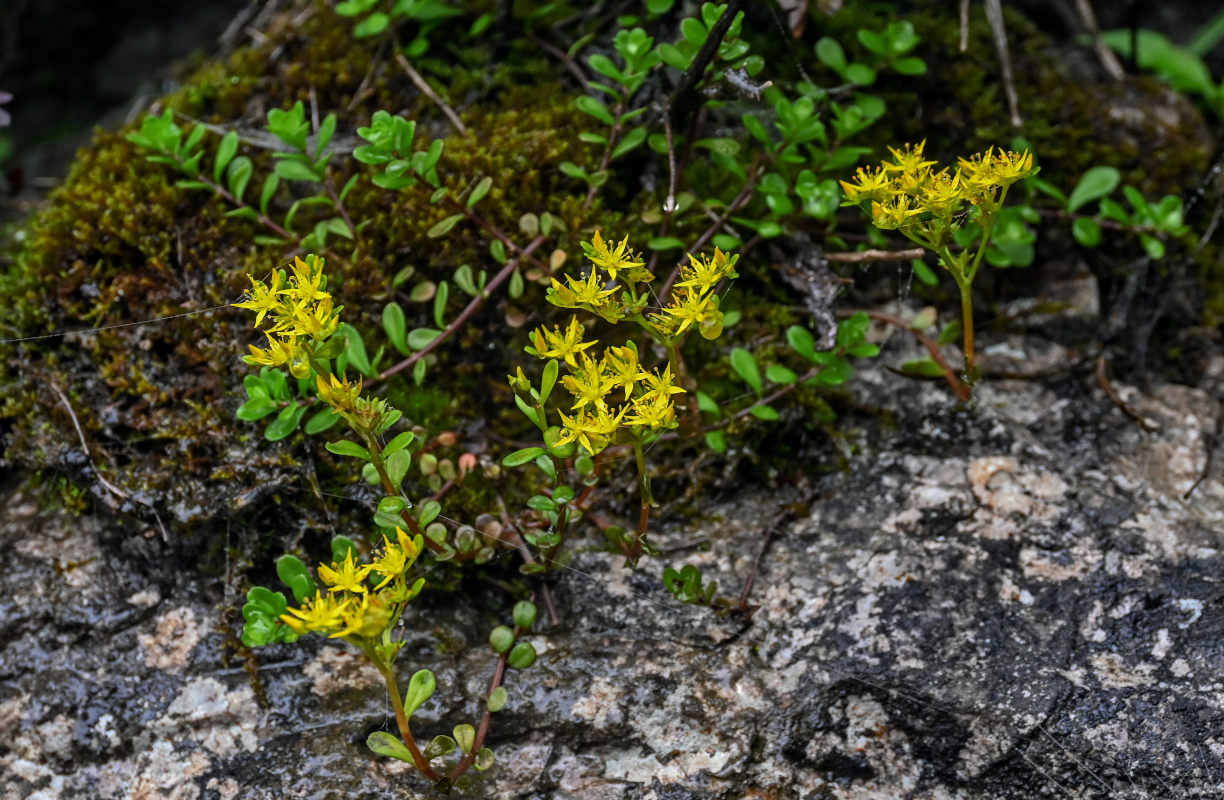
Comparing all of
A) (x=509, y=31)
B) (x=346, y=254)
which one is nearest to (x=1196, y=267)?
(x=509, y=31)

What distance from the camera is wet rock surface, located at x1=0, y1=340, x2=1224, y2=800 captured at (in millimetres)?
1843

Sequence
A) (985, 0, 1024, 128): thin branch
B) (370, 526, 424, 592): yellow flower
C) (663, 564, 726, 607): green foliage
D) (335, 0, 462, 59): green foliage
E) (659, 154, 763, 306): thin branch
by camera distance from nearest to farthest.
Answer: (370, 526, 424, 592): yellow flower
(663, 564, 726, 607): green foliage
(659, 154, 763, 306): thin branch
(335, 0, 462, 59): green foliage
(985, 0, 1024, 128): thin branch

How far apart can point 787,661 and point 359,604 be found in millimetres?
974

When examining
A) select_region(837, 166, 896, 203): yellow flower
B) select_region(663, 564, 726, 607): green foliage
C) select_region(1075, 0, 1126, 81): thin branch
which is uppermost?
select_region(837, 166, 896, 203): yellow flower

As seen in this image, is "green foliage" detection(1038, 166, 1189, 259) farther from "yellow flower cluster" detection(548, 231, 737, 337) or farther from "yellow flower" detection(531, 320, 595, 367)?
"yellow flower" detection(531, 320, 595, 367)

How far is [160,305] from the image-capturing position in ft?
7.82

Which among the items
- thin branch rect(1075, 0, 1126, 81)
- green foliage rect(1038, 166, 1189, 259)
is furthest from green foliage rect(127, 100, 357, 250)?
thin branch rect(1075, 0, 1126, 81)

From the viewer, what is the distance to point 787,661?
2.00m

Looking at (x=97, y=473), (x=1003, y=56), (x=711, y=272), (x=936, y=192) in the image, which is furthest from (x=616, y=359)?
(x=1003, y=56)

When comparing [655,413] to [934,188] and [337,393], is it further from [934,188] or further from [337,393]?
[934,188]

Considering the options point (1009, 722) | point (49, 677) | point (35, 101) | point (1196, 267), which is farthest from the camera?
point (35, 101)

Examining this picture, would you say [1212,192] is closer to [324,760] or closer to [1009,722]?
[1009,722]

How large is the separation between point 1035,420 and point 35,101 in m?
4.81

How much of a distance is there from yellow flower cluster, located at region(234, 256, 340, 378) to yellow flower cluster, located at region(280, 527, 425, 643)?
1.30ft
